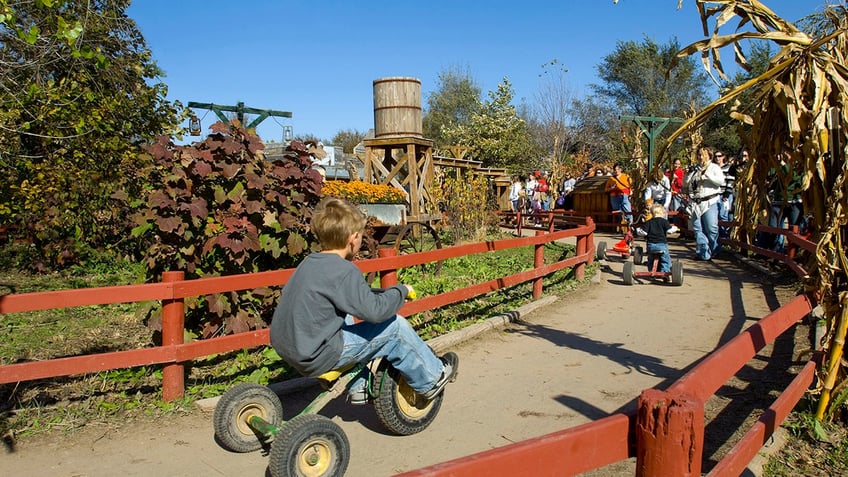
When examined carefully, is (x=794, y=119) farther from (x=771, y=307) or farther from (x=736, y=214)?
(x=771, y=307)

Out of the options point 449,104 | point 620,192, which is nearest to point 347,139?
point 449,104

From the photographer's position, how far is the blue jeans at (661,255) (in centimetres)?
998

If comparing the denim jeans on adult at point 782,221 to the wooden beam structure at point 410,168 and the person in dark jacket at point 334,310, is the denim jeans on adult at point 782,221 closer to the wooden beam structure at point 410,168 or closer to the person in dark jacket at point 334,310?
the wooden beam structure at point 410,168

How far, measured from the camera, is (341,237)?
139 inches

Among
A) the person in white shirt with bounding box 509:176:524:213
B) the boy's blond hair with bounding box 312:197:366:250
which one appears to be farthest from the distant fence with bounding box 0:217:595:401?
the person in white shirt with bounding box 509:176:524:213

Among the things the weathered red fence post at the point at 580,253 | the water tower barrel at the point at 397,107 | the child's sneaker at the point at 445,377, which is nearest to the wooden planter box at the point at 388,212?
the weathered red fence post at the point at 580,253

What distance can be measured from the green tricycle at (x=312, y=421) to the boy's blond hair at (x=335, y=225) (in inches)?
29.4

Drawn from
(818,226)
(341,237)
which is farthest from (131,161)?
(818,226)

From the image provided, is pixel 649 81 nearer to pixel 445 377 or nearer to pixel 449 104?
pixel 449 104

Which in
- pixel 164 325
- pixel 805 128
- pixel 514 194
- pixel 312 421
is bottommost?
pixel 312 421

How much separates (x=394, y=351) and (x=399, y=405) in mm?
486

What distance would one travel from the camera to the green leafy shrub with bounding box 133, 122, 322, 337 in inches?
205

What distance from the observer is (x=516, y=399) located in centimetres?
488

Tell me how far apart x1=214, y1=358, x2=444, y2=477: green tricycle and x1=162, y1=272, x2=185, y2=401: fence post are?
951 millimetres
